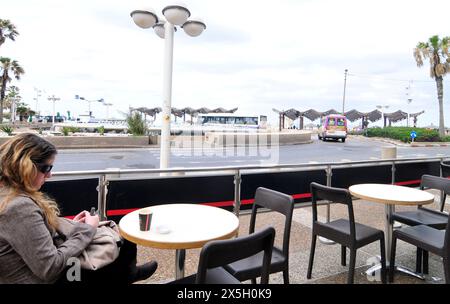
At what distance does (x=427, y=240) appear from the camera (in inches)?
118

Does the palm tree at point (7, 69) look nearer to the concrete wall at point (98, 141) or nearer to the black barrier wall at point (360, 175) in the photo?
the concrete wall at point (98, 141)

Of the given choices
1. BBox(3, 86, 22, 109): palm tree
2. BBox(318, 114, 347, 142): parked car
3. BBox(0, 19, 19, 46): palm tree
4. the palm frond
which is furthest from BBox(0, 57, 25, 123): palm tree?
the palm frond

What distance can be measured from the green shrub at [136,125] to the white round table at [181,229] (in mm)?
18032

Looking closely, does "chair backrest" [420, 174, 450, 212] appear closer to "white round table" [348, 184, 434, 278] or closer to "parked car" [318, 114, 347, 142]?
"white round table" [348, 184, 434, 278]

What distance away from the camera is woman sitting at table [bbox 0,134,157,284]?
5.01 ft

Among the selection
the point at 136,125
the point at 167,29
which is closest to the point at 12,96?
the point at 136,125

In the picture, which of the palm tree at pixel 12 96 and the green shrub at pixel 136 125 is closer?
the green shrub at pixel 136 125

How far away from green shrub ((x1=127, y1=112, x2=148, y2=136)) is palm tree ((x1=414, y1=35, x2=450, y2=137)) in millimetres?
30134

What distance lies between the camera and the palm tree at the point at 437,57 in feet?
103

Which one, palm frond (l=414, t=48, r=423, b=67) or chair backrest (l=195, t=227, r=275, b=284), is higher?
palm frond (l=414, t=48, r=423, b=67)

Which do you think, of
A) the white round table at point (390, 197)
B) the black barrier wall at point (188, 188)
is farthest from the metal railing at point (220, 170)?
the white round table at point (390, 197)

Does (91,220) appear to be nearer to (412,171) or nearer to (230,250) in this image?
(230,250)
